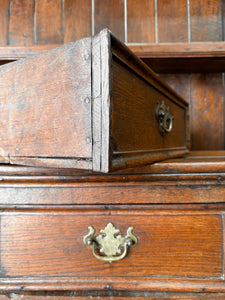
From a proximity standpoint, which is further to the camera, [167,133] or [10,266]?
[167,133]

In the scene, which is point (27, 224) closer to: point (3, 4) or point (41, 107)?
point (41, 107)

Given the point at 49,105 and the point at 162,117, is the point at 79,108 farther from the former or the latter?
the point at 162,117

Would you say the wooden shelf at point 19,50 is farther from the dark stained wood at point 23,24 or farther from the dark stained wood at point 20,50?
the dark stained wood at point 23,24

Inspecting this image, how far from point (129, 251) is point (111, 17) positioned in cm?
86

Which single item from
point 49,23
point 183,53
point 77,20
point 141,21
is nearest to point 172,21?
point 141,21

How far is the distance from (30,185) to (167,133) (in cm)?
37

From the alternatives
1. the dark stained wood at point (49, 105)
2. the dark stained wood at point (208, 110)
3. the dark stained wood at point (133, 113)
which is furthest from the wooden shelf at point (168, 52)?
the dark stained wood at point (49, 105)

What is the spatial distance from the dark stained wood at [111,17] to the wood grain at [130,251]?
741 millimetres

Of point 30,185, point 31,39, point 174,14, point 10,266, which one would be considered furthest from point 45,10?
point 10,266

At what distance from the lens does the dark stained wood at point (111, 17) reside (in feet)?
3.00

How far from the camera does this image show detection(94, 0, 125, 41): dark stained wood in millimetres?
915

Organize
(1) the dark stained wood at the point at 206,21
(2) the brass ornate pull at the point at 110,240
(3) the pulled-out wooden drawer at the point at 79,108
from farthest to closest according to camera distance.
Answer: (1) the dark stained wood at the point at 206,21, (2) the brass ornate pull at the point at 110,240, (3) the pulled-out wooden drawer at the point at 79,108

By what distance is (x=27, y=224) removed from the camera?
468 millimetres

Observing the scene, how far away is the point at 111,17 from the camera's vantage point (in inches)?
36.1
